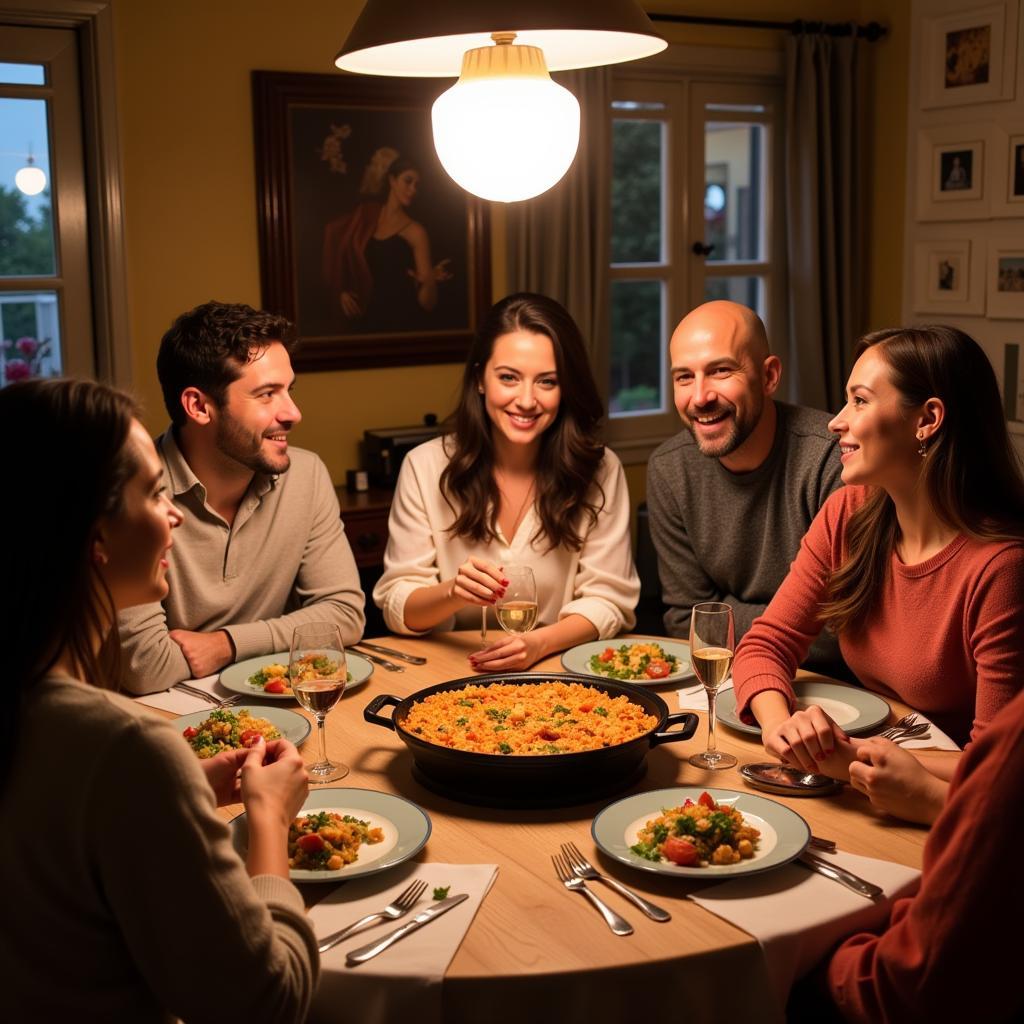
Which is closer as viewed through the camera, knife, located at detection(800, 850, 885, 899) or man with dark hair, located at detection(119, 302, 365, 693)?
knife, located at detection(800, 850, 885, 899)

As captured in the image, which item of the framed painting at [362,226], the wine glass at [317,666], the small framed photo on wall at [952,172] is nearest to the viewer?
the wine glass at [317,666]

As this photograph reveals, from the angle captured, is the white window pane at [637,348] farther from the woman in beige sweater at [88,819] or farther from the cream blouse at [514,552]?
the woman in beige sweater at [88,819]

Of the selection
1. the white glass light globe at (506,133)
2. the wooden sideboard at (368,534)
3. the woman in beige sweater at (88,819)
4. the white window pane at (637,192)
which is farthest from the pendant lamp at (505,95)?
the white window pane at (637,192)

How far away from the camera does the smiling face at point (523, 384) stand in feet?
9.30

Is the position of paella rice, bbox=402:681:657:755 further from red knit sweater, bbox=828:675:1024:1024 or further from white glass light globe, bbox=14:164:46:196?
white glass light globe, bbox=14:164:46:196

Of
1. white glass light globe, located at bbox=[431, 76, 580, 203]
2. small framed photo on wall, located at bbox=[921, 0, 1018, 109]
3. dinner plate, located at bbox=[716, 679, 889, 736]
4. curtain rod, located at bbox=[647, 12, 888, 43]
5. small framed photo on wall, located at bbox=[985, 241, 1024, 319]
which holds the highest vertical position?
curtain rod, located at bbox=[647, 12, 888, 43]

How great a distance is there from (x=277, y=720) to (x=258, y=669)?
0.28m

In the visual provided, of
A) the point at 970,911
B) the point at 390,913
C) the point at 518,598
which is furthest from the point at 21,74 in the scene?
the point at 970,911

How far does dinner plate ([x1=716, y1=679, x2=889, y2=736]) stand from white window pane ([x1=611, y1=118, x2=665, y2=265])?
11.0 feet

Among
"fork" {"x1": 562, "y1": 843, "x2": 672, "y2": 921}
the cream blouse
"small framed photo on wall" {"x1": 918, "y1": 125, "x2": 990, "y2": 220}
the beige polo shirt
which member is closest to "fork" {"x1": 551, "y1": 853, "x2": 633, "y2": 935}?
"fork" {"x1": 562, "y1": 843, "x2": 672, "y2": 921}

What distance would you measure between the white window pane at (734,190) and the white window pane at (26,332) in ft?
9.03

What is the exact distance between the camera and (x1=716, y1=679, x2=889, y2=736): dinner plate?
197cm

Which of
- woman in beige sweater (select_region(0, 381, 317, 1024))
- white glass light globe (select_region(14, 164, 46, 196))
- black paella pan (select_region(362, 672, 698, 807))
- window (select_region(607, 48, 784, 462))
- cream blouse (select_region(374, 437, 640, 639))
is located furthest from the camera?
window (select_region(607, 48, 784, 462))

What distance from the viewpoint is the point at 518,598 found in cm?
220
